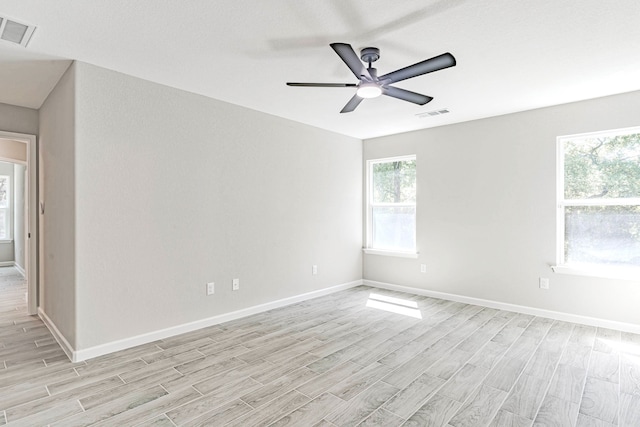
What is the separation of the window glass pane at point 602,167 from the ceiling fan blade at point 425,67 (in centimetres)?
270

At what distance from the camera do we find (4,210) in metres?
7.83

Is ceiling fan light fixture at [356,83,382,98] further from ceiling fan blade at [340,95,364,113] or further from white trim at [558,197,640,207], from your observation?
white trim at [558,197,640,207]

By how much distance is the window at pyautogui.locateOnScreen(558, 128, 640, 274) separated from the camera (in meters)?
3.64

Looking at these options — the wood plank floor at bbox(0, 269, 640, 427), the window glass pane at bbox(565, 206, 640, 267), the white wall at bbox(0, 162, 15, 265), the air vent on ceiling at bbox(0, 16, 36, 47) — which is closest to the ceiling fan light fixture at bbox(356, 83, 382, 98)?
the wood plank floor at bbox(0, 269, 640, 427)

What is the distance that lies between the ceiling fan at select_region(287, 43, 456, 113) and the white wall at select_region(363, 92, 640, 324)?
201 centimetres

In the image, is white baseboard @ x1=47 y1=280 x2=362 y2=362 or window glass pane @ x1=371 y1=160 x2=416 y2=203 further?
window glass pane @ x1=371 y1=160 x2=416 y2=203

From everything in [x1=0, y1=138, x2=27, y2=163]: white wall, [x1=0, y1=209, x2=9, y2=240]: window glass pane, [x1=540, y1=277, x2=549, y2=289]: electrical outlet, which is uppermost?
[x1=0, y1=138, x2=27, y2=163]: white wall

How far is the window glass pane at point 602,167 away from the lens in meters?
3.64

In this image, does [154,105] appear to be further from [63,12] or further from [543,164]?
[543,164]

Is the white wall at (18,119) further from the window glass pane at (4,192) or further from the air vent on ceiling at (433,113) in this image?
the window glass pane at (4,192)

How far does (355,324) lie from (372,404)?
5.20 ft

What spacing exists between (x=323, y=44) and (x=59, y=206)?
113 inches

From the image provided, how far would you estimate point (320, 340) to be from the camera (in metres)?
3.35

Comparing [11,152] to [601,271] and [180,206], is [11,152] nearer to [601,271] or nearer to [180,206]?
[180,206]
